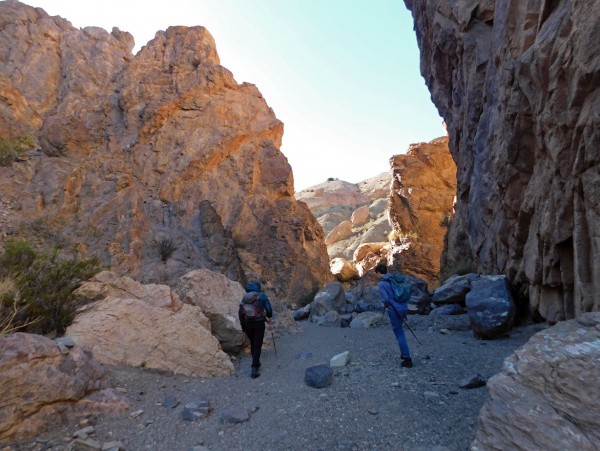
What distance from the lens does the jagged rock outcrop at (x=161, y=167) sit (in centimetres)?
1744

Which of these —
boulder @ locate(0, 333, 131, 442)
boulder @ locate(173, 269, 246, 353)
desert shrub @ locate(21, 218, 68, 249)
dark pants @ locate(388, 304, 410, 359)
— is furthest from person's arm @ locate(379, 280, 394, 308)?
desert shrub @ locate(21, 218, 68, 249)

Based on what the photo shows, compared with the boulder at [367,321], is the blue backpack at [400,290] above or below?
above

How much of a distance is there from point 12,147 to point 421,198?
28574 millimetres

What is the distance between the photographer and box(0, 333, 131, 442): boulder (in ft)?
13.1

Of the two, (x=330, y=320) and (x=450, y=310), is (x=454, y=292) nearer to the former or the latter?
(x=450, y=310)

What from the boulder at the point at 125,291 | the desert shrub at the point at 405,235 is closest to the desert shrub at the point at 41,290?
the boulder at the point at 125,291

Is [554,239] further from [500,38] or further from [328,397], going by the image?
[500,38]

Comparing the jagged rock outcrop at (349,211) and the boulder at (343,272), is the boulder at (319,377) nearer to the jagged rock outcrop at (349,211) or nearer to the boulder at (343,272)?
the boulder at (343,272)

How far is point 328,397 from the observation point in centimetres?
501

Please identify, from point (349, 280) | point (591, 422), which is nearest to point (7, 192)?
point (591, 422)

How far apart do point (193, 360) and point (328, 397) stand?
2.90 metres

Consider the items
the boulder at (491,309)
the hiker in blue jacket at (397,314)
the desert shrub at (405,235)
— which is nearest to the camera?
the hiker in blue jacket at (397,314)

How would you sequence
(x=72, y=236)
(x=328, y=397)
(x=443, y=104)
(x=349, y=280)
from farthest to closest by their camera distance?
(x=349, y=280), (x=443, y=104), (x=72, y=236), (x=328, y=397)

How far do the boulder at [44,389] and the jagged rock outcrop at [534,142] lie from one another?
6.56 m
